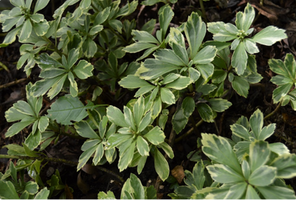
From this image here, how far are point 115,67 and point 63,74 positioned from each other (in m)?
0.38

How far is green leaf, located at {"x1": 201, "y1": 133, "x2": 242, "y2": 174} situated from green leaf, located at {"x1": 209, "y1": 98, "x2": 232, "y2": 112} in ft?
1.41

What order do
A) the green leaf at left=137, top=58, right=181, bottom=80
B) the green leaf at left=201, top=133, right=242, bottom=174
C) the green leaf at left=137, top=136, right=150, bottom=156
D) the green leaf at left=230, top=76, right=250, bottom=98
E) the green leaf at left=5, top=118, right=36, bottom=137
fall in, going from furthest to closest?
the green leaf at left=5, top=118, right=36, bottom=137 < the green leaf at left=230, top=76, right=250, bottom=98 < the green leaf at left=137, top=58, right=181, bottom=80 < the green leaf at left=137, top=136, right=150, bottom=156 < the green leaf at left=201, top=133, right=242, bottom=174

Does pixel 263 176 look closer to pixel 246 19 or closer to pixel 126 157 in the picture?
pixel 126 157

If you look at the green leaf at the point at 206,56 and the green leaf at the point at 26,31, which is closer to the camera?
the green leaf at the point at 206,56

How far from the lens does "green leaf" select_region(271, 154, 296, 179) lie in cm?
82

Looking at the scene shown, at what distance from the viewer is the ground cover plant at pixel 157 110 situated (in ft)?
3.41

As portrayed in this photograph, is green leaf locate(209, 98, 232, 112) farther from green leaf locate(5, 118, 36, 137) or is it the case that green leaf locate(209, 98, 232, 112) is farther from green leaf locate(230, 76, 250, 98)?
green leaf locate(5, 118, 36, 137)

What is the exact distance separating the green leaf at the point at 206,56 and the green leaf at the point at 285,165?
1.75 feet

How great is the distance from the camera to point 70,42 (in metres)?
1.57

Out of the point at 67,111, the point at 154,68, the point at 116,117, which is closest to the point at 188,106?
the point at 154,68

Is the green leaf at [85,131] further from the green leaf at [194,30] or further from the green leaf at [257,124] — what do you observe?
the green leaf at [257,124]

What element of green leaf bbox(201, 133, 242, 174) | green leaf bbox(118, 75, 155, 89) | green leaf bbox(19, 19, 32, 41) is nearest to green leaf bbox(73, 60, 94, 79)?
green leaf bbox(118, 75, 155, 89)

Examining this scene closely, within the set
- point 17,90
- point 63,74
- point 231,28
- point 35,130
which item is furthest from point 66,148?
point 231,28

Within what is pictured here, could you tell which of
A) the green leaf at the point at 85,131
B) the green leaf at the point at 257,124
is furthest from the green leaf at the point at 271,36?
the green leaf at the point at 85,131
